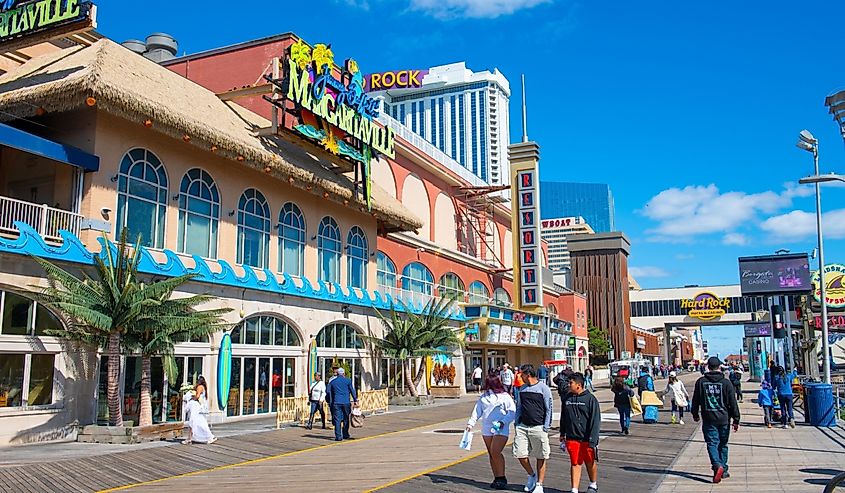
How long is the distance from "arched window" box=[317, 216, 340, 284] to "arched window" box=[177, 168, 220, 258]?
226 inches

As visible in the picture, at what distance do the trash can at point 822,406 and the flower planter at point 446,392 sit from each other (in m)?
18.1

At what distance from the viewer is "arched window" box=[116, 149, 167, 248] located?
19922mm

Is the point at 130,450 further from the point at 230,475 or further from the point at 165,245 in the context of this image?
the point at 165,245

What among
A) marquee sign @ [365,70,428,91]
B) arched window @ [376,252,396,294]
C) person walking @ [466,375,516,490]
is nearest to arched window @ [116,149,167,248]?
person walking @ [466,375,516,490]

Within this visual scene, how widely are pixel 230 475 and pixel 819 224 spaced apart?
73.5 ft

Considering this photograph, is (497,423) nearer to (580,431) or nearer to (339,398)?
(580,431)

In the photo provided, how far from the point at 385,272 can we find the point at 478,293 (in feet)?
43.5

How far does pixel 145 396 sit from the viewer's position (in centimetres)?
1750

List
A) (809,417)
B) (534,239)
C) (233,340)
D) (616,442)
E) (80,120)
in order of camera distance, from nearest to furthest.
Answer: (616,442)
(80,120)
(809,417)
(233,340)
(534,239)

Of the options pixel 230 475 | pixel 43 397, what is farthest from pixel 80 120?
pixel 230 475

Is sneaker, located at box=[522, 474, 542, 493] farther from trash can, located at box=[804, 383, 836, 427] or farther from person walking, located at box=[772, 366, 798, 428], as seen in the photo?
trash can, located at box=[804, 383, 836, 427]

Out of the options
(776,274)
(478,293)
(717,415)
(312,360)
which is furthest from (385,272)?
(776,274)

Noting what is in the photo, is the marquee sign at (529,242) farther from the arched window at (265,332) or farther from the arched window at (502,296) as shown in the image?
the arched window at (265,332)

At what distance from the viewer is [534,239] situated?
49469 millimetres
